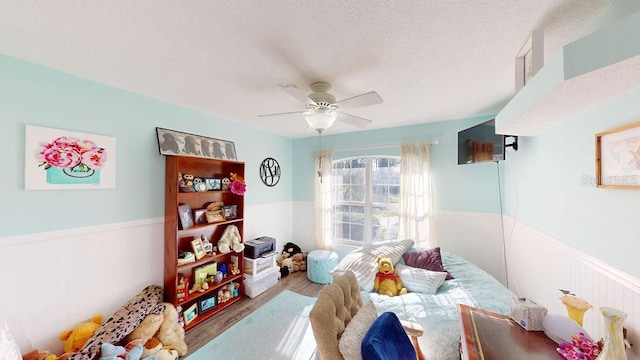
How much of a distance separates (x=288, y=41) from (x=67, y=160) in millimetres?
2046

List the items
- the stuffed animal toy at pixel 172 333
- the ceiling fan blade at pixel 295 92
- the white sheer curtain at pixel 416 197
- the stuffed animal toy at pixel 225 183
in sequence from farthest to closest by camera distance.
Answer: the white sheer curtain at pixel 416 197, the stuffed animal toy at pixel 225 183, the stuffed animal toy at pixel 172 333, the ceiling fan blade at pixel 295 92

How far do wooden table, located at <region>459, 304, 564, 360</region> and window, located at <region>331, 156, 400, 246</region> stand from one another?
2279 mm

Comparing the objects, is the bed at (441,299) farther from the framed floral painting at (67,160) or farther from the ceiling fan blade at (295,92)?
the framed floral painting at (67,160)

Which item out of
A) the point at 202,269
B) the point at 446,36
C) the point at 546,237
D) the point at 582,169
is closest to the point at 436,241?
the point at 546,237

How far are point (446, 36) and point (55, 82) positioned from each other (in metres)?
2.90

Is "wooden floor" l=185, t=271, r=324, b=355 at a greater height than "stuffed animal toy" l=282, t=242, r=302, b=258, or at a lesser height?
lesser

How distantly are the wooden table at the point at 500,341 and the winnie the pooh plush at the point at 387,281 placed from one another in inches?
39.7

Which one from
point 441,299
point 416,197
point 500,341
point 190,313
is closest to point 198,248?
point 190,313

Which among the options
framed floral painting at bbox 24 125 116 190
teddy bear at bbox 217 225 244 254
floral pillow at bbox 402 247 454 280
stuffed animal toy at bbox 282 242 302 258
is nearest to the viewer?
framed floral painting at bbox 24 125 116 190

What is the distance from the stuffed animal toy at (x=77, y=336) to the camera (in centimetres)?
169

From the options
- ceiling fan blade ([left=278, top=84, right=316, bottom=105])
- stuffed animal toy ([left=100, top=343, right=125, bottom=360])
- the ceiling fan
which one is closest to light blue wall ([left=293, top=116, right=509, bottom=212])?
the ceiling fan

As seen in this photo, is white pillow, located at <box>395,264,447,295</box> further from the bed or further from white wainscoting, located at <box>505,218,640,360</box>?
white wainscoting, located at <box>505,218,640,360</box>

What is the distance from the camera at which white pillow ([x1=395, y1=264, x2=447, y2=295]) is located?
2230mm

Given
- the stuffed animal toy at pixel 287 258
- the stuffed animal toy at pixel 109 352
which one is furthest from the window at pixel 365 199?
the stuffed animal toy at pixel 109 352
